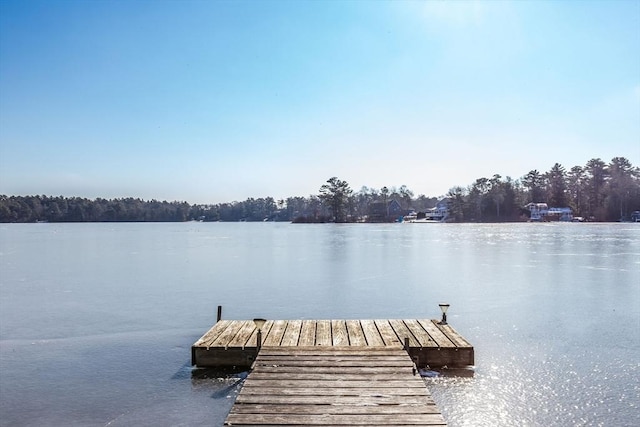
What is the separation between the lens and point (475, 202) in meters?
111

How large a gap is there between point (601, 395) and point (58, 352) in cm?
1056

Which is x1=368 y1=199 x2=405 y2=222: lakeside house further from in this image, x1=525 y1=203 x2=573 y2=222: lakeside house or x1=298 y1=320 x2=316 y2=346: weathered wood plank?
x1=298 y1=320 x2=316 y2=346: weathered wood plank

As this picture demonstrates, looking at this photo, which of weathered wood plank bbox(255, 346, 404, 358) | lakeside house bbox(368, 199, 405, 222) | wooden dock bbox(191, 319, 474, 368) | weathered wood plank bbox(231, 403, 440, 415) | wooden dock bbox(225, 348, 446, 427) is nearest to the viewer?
wooden dock bbox(225, 348, 446, 427)

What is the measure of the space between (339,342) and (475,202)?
108756mm

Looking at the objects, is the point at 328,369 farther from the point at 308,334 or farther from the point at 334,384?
the point at 308,334

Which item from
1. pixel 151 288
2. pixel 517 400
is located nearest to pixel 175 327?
pixel 151 288

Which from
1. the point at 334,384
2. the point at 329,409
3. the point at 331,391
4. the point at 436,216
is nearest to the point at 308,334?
the point at 334,384

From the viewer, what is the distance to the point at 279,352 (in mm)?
7629

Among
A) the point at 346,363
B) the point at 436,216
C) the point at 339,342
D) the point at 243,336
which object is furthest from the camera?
the point at 436,216

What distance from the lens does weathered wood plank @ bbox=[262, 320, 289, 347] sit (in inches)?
340

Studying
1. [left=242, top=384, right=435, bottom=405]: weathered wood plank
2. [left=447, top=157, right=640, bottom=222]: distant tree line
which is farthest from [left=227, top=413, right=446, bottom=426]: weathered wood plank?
[left=447, top=157, right=640, bottom=222]: distant tree line

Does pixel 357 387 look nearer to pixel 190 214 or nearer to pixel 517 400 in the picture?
pixel 517 400

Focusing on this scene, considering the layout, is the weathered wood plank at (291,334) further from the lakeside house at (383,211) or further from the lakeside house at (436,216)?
the lakeside house at (383,211)

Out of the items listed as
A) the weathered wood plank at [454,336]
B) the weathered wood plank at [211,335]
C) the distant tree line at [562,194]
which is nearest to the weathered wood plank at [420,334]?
the weathered wood plank at [454,336]
